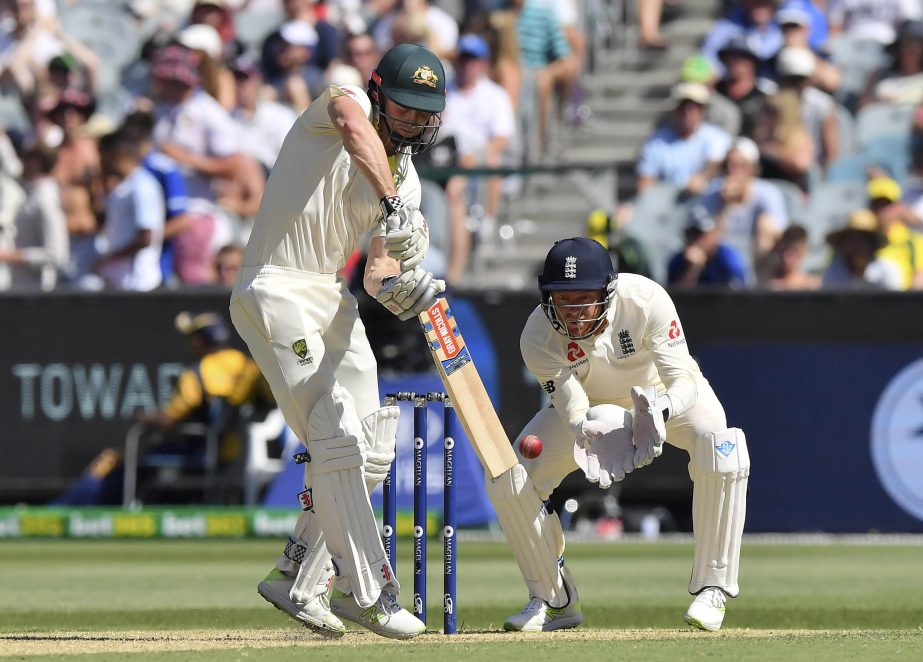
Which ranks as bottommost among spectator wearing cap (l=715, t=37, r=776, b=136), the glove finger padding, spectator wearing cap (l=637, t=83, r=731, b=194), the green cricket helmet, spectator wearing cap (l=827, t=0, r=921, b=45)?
the glove finger padding

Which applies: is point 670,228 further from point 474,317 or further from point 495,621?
point 495,621

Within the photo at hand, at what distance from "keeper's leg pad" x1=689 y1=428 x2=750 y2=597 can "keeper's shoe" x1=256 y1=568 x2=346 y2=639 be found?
4.34ft

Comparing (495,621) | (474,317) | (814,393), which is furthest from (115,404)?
(495,621)

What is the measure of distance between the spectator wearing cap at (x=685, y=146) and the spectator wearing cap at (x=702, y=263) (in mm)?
952

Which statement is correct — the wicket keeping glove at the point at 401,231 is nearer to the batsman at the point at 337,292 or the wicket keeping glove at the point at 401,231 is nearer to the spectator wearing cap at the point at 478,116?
the batsman at the point at 337,292

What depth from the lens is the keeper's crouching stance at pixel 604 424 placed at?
6.18 metres

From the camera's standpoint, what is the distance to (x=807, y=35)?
14445mm

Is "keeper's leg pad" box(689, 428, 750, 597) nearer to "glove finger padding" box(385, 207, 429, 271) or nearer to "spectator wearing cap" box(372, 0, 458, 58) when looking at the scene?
"glove finger padding" box(385, 207, 429, 271)

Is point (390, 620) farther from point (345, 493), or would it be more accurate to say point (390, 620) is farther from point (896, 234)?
point (896, 234)

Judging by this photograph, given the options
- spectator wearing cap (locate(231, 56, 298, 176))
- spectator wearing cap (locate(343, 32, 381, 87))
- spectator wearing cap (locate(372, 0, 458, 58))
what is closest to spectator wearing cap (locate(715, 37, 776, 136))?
spectator wearing cap (locate(372, 0, 458, 58))

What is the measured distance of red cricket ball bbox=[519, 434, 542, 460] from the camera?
640cm

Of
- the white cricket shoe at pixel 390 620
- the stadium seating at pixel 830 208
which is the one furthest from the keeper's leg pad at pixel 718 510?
the stadium seating at pixel 830 208

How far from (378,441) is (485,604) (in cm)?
221

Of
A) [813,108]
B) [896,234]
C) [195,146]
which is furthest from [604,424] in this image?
[195,146]
